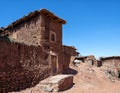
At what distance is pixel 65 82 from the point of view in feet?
47.6

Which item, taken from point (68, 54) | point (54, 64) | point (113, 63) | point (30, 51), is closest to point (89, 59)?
point (113, 63)

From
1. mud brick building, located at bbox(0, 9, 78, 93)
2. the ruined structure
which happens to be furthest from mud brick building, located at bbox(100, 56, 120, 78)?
mud brick building, located at bbox(0, 9, 78, 93)

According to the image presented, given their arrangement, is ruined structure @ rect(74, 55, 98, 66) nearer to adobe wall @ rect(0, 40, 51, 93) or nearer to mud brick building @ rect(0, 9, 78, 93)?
mud brick building @ rect(0, 9, 78, 93)

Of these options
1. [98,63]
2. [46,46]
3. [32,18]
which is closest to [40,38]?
[46,46]

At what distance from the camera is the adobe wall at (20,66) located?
12.4m

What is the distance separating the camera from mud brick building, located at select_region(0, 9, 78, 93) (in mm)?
12656

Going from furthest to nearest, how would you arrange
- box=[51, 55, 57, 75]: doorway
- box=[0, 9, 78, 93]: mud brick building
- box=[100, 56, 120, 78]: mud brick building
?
box=[100, 56, 120, 78]: mud brick building, box=[51, 55, 57, 75]: doorway, box=[0, 9, 78, 93]: mud brick building

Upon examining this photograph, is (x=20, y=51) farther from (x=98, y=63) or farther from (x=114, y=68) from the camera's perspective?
(x=114, y=68)

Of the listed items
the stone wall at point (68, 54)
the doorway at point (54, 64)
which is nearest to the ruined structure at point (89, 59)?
the stone wall at point (68, 54)

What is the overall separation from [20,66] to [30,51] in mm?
1627

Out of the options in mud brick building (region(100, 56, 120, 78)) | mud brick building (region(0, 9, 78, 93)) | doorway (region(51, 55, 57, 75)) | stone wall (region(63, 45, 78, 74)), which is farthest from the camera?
mud brick building (region(100, 56, 120, 78))

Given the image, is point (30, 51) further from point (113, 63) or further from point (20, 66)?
point (113, 63)

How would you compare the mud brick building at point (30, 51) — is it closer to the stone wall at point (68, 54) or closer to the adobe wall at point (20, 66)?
the adobe wall at point (20, 66)

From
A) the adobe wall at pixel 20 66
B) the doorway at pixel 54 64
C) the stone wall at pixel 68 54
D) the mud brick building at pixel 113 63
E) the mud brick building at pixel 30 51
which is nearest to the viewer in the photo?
the adobe wall at pixel 20 66
